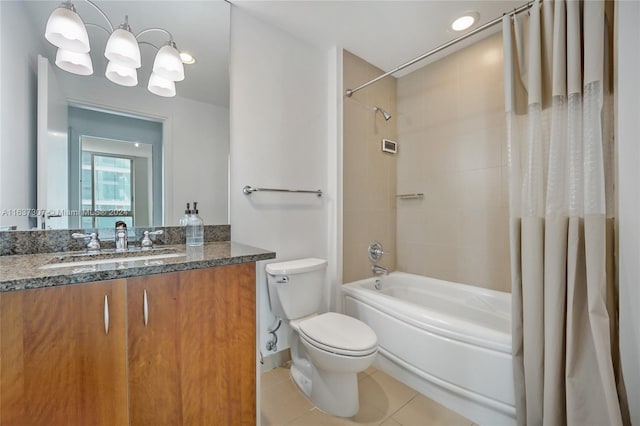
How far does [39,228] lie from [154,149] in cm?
59

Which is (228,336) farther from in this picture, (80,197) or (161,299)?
(80,197)

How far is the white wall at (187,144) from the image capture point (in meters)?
1.36

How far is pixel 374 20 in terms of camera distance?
1846 mm

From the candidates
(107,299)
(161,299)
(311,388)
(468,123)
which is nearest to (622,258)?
(468,123)

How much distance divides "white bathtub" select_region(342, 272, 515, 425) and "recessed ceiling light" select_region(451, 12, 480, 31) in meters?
1.92

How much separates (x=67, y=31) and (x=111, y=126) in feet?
1.28

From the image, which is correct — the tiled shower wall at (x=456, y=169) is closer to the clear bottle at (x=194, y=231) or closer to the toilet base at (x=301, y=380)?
the toilet base at (x=301, y=380)

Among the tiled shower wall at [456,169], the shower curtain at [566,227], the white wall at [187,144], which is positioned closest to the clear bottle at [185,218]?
the white wall at [187,144]

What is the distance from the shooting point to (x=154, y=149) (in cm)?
144

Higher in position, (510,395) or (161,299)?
(161,299)

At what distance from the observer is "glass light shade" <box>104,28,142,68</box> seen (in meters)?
1.22

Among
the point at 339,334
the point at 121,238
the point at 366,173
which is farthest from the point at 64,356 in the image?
the point at 366,173

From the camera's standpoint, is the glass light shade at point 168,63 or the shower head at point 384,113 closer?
the glass light shade at point 168,63

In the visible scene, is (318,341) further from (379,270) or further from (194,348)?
(379,270)
